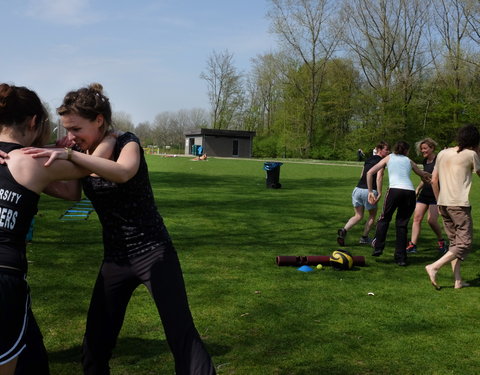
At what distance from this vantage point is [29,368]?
2260mm

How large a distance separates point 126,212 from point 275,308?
120 inches

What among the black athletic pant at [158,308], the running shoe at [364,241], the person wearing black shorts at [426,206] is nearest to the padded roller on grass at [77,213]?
the running shoe at [364,241]

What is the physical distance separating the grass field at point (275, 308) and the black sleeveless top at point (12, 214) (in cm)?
193

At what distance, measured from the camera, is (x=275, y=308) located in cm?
534

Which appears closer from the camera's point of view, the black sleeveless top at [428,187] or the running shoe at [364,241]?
the black sleeveless top at [428,187]

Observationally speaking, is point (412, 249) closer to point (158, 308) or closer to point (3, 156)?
point (158, 308)

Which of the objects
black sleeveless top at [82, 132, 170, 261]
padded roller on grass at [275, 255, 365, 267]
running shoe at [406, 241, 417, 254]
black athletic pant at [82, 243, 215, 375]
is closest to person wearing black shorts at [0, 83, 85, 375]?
black sleeveless top at [82, 132, 170, 261]

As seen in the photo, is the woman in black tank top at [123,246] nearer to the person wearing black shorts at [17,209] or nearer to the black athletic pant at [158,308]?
the black athletic pant at [158,308]

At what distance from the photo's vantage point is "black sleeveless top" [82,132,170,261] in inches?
104

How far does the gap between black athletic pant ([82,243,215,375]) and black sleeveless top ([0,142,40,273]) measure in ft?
2.32

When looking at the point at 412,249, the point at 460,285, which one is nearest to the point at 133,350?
the point at 460,285

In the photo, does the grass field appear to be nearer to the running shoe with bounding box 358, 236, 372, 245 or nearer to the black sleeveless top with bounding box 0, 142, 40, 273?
the running shoe with bounding box 358, 236, 372, 245

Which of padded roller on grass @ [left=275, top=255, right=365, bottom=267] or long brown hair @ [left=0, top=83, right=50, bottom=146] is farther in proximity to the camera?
padded roller on grass @ [left=275, top=255, right=365, bottom=267]

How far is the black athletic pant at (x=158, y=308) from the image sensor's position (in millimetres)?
2586
